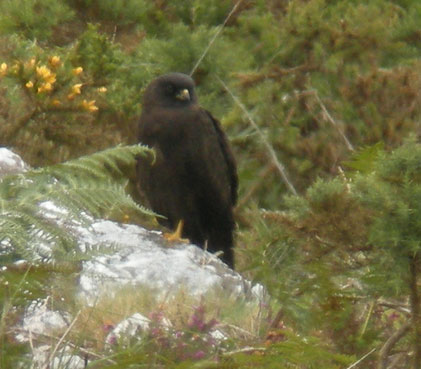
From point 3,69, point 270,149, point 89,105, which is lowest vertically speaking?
point 270,149

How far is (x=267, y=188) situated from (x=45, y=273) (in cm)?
710

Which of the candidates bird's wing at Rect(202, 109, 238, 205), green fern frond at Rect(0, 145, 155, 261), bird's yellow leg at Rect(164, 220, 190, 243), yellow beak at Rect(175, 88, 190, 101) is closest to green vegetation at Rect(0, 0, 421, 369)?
green fern frond at Rect(0, 145, 155, 261)

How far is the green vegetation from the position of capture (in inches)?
142

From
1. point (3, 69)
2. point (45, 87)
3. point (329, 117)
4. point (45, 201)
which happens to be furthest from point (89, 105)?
point (45, 201)

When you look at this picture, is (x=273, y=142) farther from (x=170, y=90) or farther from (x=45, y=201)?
(x=45, y=201)

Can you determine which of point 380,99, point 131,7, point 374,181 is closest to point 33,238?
point 374,181

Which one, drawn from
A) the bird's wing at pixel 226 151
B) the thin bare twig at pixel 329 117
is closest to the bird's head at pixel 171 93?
the bird's wing at pixel 226 151

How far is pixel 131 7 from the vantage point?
14.4 meters

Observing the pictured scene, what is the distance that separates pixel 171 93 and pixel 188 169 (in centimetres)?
64

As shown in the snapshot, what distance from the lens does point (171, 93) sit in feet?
28.7

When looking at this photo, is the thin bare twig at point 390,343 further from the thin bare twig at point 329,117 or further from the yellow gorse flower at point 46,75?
the thin bare twig at point 329,117

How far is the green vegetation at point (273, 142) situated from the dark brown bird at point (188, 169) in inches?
13.2

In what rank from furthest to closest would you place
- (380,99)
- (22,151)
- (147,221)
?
1. (380,99)
2. (22,151)
3. (147,221)

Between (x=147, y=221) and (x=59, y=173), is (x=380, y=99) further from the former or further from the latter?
(x=59, y=173)
